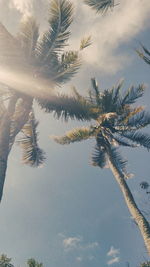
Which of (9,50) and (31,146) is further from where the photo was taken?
(31,146)

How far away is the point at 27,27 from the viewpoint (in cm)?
1206

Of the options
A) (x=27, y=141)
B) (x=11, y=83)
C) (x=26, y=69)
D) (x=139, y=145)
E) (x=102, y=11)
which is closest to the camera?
(x=102, y=11)

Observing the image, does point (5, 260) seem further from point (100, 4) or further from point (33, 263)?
point (100, 4)

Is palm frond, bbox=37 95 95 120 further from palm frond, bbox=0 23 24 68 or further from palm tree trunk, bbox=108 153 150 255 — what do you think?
palm tree trunk, bbox=108 153 150 255

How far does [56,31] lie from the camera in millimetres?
11867

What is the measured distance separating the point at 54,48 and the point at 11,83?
2.48m

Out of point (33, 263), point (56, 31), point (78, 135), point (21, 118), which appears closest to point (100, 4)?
point (56, 31)

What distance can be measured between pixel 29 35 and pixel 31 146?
5.14 metres

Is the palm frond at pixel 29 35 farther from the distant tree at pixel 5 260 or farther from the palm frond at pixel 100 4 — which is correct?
the distant tree at pixel 5 260

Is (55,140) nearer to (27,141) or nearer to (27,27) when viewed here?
(27,141)

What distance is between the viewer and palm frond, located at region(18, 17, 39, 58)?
11992 millimetres

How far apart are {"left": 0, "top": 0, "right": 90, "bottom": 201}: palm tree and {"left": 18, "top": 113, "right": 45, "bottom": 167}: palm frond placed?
291cm

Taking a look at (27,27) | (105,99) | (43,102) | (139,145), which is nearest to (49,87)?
(43,102)

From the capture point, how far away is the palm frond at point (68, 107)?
1112cm
